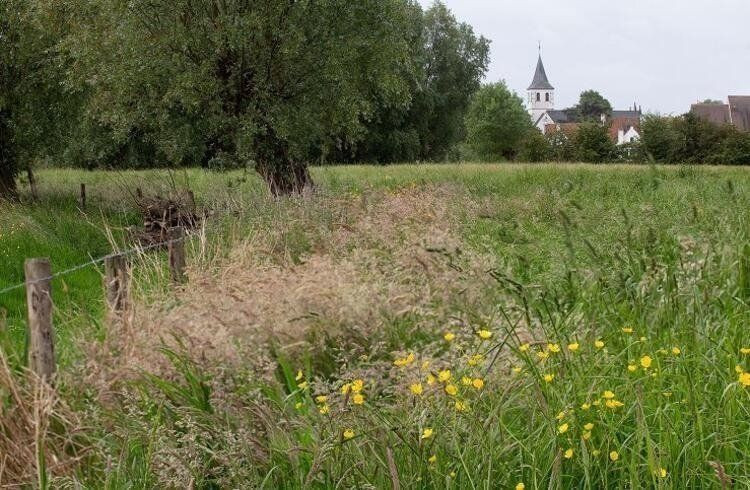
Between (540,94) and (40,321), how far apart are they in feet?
594

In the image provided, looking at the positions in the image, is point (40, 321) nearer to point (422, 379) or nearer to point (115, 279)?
point (115, 279)

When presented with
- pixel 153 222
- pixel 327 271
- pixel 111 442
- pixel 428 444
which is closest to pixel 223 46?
pixel 153 222

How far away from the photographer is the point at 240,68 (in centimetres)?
1480

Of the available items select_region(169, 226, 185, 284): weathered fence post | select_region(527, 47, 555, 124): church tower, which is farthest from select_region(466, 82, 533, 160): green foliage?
select_region(527, 47, 555, 124): church tower

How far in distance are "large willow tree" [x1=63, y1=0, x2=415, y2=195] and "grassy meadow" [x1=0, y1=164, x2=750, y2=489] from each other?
746 cm

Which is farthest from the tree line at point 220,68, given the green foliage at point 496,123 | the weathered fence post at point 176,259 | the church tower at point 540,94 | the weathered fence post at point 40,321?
the church tower at point 540,94

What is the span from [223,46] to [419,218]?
19.0 ft

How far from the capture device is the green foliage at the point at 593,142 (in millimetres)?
47844

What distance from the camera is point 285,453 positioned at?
3773 millimetres

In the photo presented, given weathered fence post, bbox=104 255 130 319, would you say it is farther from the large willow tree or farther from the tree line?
the tree line

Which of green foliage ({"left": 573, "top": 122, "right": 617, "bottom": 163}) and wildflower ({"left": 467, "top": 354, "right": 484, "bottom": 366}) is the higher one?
green foliage ({"left": 573, "top": 122, "right": 617, "bottom": 163})

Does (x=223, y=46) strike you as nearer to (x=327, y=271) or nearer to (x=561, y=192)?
(x=561, y=192)

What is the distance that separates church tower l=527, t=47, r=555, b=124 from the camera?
578 feet

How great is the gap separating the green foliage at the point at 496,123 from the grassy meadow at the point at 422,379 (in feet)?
206
